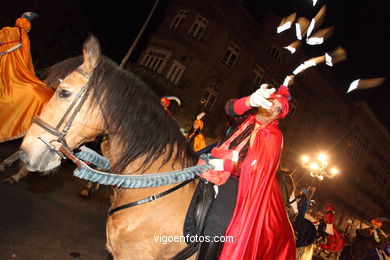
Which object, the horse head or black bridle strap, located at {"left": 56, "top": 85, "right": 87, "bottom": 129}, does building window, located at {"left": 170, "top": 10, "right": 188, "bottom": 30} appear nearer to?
the horse head

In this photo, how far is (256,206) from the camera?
2.03 meters

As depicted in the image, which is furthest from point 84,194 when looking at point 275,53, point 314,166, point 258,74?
point 275,53

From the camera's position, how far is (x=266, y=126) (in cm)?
215

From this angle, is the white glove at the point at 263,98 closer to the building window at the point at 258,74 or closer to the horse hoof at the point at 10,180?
the horse hoof at the point at 10,180

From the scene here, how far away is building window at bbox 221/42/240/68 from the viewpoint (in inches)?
756

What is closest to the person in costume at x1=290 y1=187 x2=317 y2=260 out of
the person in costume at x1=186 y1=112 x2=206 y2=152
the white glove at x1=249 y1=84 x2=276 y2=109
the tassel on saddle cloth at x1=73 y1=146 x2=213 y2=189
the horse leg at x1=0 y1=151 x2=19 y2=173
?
the person in costume at x1=186 y1=112 x2=206 y2=152

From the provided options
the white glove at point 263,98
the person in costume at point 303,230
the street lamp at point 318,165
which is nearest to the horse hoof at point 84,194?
the person in costume at point 303,230

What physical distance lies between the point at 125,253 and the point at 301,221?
5116 mm

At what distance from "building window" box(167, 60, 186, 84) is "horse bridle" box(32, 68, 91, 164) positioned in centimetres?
1582

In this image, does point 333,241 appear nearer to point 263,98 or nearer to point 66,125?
point 263,98

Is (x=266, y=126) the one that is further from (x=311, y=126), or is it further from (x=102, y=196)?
(x=311, y=126)

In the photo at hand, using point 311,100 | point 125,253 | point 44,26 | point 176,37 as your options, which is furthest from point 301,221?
point 311,100

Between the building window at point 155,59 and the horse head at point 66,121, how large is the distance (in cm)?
1599

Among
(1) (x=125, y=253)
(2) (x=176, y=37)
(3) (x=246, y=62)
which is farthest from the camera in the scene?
(3) (x=246, y=62)
